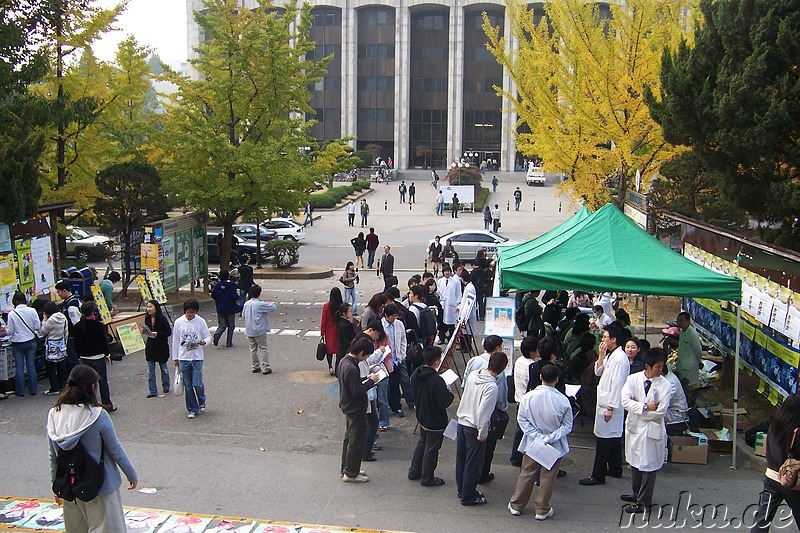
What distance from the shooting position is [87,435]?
6.16 meters

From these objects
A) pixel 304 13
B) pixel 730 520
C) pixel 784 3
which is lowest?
pixel 730 520

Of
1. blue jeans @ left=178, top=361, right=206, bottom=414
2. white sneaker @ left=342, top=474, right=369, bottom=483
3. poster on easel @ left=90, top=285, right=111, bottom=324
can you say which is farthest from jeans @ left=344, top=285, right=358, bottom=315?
white sneaker @ left=342, top=474, right=369, bottom=483

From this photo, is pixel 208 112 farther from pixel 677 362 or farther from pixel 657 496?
pixel 657 496

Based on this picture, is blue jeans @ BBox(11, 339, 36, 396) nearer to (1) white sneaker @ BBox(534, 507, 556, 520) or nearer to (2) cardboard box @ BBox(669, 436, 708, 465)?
(1) white sneaker @ BBox(534, 507, 556, 520)

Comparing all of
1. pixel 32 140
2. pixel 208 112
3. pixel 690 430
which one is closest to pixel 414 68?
pixel 208 112

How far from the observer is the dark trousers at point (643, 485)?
8.14m

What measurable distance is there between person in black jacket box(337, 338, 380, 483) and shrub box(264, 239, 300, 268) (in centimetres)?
1860

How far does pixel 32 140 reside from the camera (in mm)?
14766

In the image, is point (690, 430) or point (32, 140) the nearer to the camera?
point (690, 430)

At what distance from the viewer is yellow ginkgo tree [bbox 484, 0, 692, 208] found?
58.7 feet

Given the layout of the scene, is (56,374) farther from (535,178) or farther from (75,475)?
(535,178)

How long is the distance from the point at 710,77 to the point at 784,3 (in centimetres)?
155

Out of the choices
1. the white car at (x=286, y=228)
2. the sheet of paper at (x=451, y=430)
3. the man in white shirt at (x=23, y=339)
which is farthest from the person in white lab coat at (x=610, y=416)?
the white car at (x=286, y=228)

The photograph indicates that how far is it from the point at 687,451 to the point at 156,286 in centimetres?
1193
